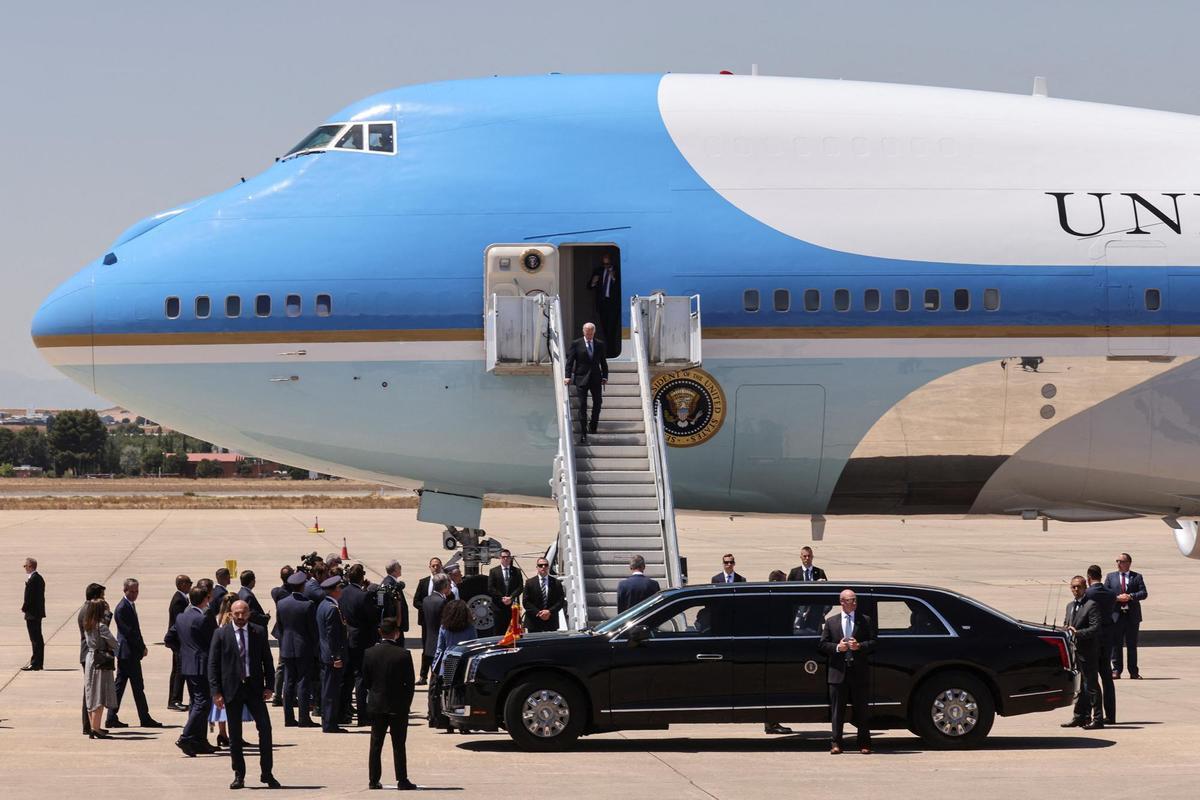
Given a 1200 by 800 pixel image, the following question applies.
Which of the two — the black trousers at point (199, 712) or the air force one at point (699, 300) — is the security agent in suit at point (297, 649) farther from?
the air force one at point (699, 300)

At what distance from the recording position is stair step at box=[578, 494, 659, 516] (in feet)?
74.7

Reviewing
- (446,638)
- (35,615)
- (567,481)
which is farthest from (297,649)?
(35,615)

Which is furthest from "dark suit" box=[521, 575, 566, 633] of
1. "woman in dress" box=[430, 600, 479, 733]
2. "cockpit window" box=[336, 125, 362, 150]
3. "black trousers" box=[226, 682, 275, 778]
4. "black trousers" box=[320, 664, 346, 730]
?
"cockpit window" box=[336, 125, 362, 150]

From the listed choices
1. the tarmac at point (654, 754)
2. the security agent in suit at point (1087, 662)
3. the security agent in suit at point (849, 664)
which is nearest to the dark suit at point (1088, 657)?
the security agent in suit at point (1087, 662)

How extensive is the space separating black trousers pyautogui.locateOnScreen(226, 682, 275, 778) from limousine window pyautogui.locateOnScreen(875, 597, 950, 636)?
259 inches

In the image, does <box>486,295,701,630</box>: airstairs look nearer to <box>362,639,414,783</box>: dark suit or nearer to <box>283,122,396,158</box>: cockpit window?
<box>283,122,396,158</box>: cockpit window

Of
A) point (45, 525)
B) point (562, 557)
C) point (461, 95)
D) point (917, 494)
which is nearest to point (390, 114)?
point (461, 95)

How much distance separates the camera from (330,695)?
61.9 feet

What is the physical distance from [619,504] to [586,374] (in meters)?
2.12

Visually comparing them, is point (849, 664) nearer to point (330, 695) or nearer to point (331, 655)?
point (331, 655)

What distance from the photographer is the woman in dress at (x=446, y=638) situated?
60.7 feet

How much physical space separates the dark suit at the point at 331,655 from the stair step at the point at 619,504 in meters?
4.81

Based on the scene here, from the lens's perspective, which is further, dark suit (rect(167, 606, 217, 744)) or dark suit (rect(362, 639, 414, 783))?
dark suit (rect(167, 606, 217, 744))

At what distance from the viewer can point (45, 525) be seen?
7050 cm
